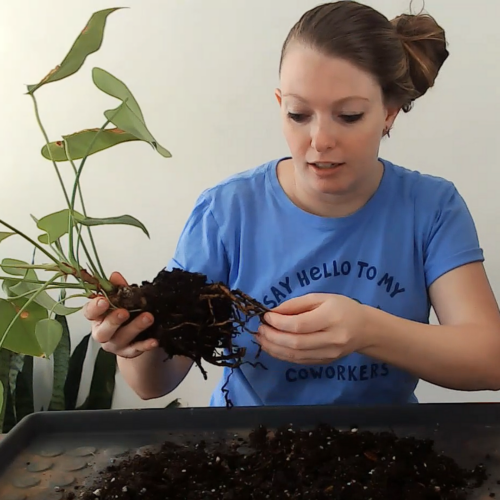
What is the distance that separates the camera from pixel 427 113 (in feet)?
4.72

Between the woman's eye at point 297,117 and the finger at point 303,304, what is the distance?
0.81 feet

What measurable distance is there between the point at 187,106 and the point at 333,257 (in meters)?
0.67

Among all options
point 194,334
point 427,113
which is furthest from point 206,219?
point 427,113

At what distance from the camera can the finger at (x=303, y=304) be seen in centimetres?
71

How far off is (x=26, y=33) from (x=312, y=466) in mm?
1200

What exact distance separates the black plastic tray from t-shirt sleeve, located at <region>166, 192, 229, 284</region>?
10.0 inches

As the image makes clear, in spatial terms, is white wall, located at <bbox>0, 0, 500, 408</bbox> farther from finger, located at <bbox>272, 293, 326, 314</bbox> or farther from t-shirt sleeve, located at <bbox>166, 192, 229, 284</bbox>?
finger, located at <bbox>272, 293, 326, 314</bbox>

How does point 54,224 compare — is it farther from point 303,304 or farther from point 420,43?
point 420,43

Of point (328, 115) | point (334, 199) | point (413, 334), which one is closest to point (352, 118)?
point (328, 115)

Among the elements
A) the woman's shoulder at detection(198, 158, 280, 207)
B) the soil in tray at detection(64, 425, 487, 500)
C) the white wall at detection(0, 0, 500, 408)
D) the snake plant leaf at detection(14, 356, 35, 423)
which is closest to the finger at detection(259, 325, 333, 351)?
the soil in tray at detection(64, 425, 487, 500)

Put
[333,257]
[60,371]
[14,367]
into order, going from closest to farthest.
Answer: [333,257] → [14,367] → [60,371]

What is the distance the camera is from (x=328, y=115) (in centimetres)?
80

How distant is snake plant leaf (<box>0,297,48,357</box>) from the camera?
2.43ft

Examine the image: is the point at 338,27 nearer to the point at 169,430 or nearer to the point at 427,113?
the point at 169,430
